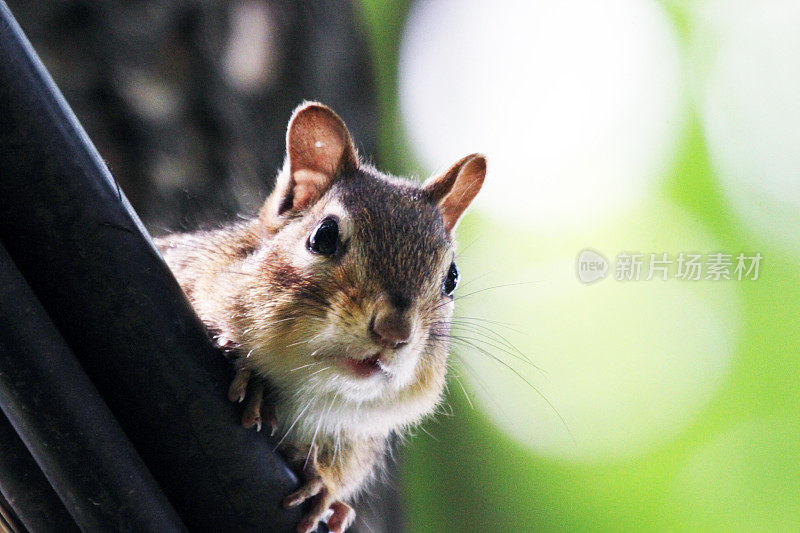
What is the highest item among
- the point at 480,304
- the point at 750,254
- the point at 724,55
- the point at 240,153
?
the point at 240,153

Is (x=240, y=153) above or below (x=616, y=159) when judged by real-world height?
above

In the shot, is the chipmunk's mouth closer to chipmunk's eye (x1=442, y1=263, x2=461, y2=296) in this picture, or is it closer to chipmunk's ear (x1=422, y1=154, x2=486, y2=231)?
chipmunk's eye (x1=442, y1=263, x2=461, y2=296)

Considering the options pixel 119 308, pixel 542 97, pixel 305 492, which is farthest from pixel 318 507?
pixel 542 97

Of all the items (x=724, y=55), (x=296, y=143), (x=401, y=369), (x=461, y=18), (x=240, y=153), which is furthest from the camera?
(x=240, y=153)

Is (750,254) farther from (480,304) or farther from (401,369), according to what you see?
(401,369)

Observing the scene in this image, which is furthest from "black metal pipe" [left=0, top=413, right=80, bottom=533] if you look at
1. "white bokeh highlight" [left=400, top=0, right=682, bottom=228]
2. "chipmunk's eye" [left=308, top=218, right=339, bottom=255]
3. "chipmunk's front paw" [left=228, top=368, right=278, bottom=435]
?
"white bokeh highlight" [left=400, top=0, right=682, bottom=228]

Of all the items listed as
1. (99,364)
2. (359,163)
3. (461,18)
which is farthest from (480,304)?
(99,364)

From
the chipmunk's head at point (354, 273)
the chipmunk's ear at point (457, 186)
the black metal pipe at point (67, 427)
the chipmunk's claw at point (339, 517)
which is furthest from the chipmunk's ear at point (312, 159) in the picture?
the black metal pipe at point (67, 427)
